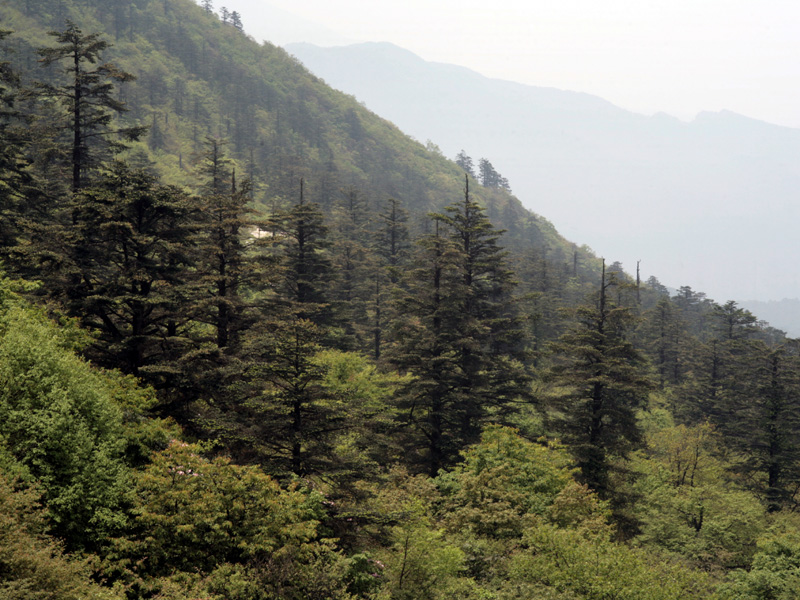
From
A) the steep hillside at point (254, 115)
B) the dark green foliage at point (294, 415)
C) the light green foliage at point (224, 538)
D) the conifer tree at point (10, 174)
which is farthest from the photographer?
the steep hillside at point (254, 115)

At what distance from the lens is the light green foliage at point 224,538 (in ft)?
33.5

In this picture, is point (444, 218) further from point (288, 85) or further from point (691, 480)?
point (288, 85)

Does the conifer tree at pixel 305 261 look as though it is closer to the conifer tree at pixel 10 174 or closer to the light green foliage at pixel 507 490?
the conifer tree at pixel 10 174

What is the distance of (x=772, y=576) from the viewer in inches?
623

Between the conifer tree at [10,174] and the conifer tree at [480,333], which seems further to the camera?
the conifer tree at [480,333]

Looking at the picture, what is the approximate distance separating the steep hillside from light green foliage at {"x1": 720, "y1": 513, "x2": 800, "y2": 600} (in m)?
71.9

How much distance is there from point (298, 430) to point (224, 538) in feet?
13.6

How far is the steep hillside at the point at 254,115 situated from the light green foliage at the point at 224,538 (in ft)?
230

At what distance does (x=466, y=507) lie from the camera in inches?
657

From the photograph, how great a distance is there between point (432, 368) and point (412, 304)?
361cm

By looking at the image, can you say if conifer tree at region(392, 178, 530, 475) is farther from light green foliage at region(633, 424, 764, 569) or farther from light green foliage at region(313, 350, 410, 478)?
light green foliage at region(633, 424, 764, 569)

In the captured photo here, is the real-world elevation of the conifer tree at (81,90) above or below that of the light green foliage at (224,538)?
above

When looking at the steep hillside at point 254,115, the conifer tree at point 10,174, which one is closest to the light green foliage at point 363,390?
the conifer tree at point 10,174

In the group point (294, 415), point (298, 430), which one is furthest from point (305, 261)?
point (298, 430)
